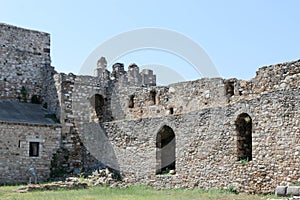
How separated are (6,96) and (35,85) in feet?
6.28

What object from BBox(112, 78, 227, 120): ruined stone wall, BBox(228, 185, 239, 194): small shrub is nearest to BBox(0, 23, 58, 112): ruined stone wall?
BBox(112, 78, 227, 120): ruined stone wall

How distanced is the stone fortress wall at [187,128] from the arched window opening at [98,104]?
0.06 m

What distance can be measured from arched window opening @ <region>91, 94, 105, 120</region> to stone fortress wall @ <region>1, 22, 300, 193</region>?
6 centimetres

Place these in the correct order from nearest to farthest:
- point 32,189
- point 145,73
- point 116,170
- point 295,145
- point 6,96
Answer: point 295,145
point 32,189
point 116,170
point 6,96
point 145,73

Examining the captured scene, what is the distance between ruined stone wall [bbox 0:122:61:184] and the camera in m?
Answer: 25.3

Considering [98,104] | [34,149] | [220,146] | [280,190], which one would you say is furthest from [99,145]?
[280,190]

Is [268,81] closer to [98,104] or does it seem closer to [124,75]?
[98,104]

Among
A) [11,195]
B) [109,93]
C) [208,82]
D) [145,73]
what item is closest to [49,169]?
[109,93]

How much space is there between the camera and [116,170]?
2598cm

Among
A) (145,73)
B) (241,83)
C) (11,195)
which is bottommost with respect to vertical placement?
(11,195)

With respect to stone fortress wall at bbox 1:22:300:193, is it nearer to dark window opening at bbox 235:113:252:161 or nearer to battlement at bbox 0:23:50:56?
dark window opening at bbox 235:113:252:161

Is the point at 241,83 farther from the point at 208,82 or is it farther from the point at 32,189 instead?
the point at 32,189

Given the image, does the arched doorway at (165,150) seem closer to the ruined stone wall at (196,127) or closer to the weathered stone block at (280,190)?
the ruined stone wall at (196,127)

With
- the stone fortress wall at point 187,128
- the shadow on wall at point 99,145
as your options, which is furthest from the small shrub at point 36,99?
the shadow on wall at point 99,145
